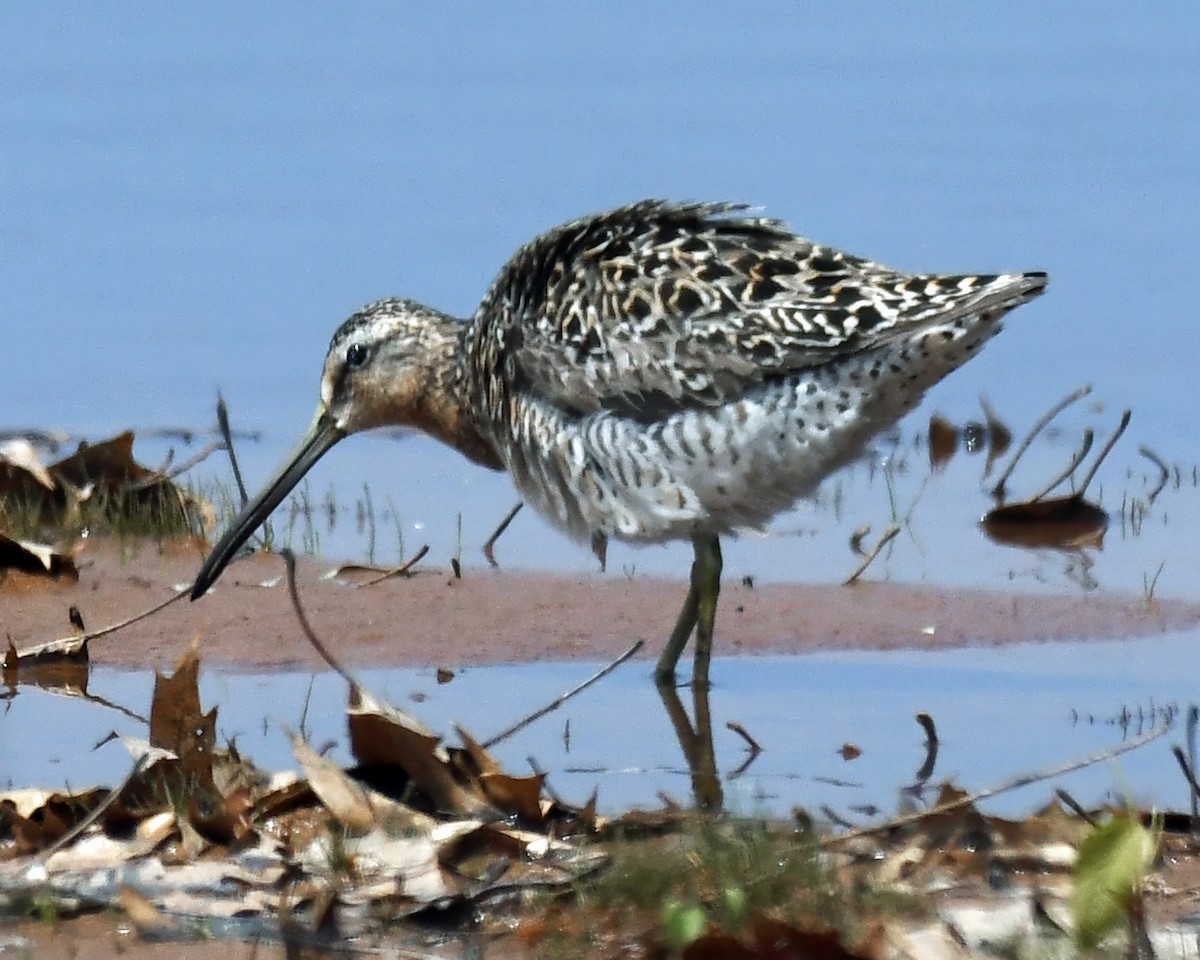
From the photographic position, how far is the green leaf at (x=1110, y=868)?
13.4 ft

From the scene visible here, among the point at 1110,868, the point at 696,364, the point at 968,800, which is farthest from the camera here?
the point at 696,364

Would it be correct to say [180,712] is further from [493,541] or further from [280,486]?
[493,541]

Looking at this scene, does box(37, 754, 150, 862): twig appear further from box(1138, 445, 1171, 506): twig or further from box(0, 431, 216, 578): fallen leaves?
box(1138, 445, 1171, 506): twig

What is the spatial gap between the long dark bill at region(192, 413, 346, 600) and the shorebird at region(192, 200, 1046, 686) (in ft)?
1.27

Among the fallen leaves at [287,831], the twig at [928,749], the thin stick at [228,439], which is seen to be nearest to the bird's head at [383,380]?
the thin stick at [228,439]

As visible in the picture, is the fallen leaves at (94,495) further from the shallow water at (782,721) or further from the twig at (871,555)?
the twig at (871,555)

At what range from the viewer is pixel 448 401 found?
8.48 meters

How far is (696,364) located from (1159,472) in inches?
134

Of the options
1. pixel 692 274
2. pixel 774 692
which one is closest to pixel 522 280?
pixel 692 274

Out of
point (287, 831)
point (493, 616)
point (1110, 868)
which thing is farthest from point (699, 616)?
point (1110, 868)

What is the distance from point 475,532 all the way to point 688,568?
898 mm

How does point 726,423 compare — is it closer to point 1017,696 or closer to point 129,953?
point 1017,696

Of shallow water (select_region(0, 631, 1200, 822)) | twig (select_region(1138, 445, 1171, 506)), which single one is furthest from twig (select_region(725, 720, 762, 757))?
twig (select_region(1138, 445, 1171, 506))

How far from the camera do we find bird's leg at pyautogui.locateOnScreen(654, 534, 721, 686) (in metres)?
7.53
